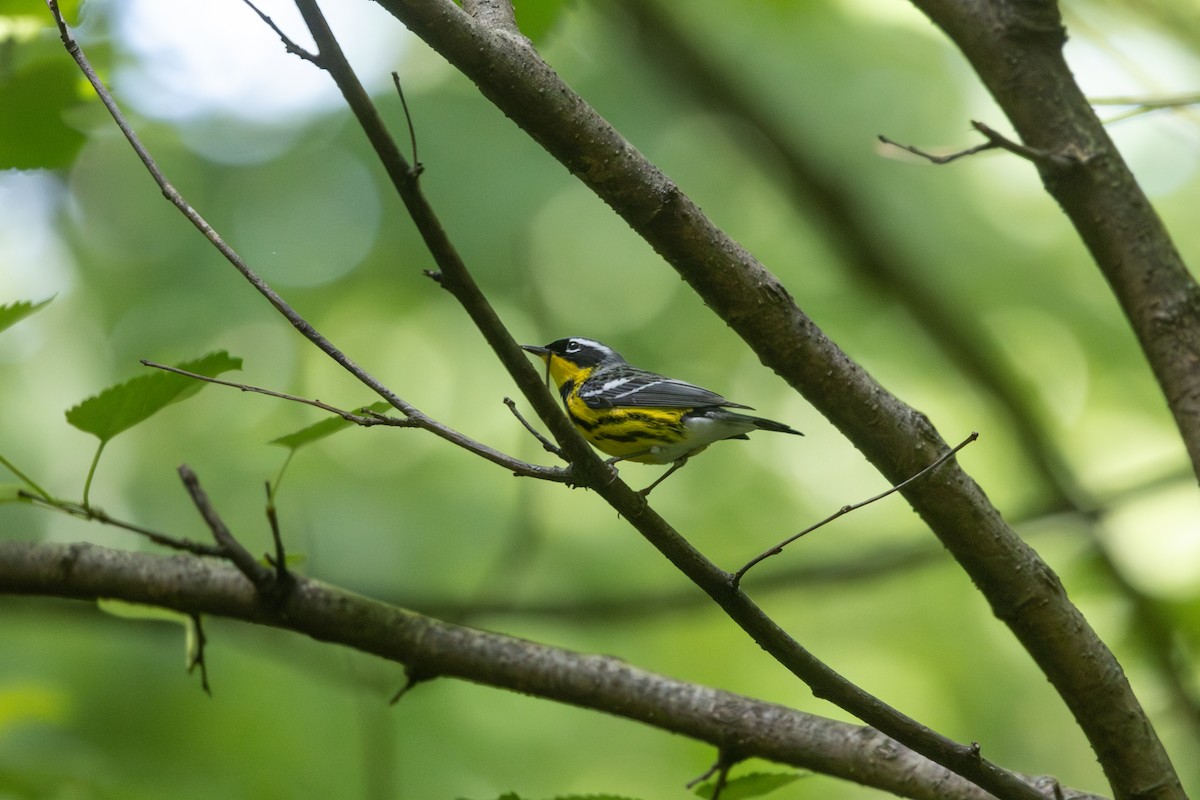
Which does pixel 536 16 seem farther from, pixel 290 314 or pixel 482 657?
pixel 482 657

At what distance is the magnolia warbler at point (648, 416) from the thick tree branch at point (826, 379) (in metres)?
1.02

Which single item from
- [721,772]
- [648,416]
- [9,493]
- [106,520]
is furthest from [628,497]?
[648,416]

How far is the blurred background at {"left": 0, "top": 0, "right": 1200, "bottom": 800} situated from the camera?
5348 millimetres

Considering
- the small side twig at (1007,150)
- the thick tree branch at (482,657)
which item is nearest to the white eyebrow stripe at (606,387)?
the thick tree branch at (482,657)

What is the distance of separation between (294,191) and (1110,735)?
238 inches

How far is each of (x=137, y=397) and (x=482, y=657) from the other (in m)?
1.18

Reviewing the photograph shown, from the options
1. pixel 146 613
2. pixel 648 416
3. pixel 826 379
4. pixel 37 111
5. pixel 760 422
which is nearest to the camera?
pixel 826 379

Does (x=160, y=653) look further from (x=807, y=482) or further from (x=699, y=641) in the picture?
(x=807, y=482)

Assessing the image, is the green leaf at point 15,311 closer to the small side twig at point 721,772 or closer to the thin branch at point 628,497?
the thin branch at point 628,497

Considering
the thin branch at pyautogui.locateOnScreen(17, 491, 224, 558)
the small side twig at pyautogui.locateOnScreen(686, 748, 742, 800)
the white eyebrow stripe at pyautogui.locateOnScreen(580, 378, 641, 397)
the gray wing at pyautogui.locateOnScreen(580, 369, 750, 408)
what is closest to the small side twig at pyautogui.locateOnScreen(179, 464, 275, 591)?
the thin branch at pyautogui.locateOnScreen(17, 491, 224, 558)

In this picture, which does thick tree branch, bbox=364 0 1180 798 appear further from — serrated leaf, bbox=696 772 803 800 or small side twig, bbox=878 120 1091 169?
small side twig, bbox=878 120 1091 169

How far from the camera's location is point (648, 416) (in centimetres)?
403

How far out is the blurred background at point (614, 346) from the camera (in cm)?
535

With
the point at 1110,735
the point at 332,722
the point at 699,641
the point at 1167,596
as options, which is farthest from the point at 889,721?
the point at 699,641
